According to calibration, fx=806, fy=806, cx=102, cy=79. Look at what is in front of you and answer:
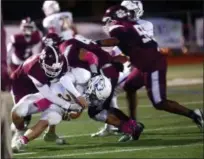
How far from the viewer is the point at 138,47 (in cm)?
542

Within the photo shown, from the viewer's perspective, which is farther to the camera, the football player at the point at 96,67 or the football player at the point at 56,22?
the football player at the point at 56,22

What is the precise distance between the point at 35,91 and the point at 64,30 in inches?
34.3

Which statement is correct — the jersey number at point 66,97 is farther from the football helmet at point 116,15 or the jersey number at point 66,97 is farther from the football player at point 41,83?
the football helmet at point 116,15

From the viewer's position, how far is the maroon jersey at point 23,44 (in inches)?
338

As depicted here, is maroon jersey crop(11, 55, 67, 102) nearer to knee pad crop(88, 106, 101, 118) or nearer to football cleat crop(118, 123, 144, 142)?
knee pad crop(88, 106, 101, 118)

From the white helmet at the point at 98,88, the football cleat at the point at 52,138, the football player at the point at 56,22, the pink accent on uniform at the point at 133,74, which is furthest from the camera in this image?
the football player at the point at 56,22

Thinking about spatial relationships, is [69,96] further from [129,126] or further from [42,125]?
[129,126]

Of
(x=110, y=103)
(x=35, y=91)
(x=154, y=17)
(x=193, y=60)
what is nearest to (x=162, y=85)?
(x=110, y=103)

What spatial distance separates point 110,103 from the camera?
552 centimetres

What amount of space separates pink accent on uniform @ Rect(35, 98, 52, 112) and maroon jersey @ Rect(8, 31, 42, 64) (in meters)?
3.60

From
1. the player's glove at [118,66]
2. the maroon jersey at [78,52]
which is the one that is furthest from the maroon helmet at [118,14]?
the player's glove at [118,66]

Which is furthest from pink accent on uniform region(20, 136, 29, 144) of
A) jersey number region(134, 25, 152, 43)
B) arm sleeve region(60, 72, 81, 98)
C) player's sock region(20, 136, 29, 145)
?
jersey number region(134, 25, 152, 43)

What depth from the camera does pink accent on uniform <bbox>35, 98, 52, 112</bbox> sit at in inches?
195

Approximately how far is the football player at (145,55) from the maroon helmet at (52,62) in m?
0.43
